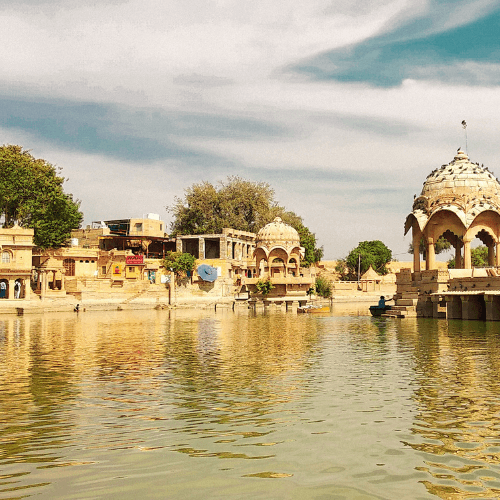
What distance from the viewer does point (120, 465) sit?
697 cm

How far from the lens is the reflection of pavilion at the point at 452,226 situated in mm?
35906

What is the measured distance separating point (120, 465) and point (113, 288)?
2136 inches

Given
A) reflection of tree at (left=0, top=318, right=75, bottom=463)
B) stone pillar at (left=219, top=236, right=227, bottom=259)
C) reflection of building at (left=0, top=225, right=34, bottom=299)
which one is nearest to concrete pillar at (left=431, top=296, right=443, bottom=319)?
reflection of tree at (left=0, top=318, right=75, bottom=463)

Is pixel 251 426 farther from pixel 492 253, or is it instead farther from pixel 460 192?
pixel 492 253

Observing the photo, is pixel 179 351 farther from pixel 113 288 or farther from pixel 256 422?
pixel 113 288

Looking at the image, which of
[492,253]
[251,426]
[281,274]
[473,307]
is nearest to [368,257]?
[281,274]

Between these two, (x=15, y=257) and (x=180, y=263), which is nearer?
(x=15, y=257)

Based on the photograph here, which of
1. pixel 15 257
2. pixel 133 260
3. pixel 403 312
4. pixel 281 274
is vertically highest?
pixel 133 260

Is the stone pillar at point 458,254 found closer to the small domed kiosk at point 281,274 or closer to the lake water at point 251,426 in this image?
the small domed kiosk at point 281,274

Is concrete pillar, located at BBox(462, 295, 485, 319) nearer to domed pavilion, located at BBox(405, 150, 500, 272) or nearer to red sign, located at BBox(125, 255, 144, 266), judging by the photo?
domed pavilion, located at BBox(405, 150, 500, 272)

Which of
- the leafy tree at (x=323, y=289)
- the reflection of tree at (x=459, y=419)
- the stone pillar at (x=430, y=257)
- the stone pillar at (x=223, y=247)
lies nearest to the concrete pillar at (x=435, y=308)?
the stone pillar at (x=430, y=257)

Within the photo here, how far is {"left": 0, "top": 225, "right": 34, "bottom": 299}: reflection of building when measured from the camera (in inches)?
2028

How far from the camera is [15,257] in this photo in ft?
172

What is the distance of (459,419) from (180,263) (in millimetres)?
57250
